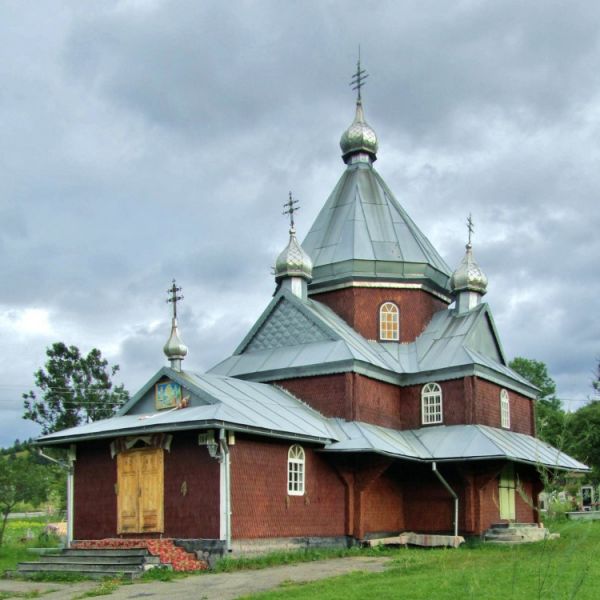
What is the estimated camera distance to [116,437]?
58.1 ft

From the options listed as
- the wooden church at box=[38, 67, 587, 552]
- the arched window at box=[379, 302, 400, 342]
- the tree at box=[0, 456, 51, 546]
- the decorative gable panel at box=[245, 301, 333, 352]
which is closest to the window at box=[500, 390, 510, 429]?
the wooden church at box=[38, 67, 587, 552]

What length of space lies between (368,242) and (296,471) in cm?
811

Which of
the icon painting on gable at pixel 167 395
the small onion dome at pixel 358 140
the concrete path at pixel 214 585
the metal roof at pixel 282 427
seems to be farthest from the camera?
the small onion dome at pixel 358 140

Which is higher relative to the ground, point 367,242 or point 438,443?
point 367,242

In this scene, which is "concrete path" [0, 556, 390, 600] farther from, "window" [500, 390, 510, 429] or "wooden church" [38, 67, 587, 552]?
"window" [500, 390, 510, 429]

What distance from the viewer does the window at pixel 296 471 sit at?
17.9 m

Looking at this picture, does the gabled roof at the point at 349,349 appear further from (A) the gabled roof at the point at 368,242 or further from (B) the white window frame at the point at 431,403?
(A) the gabled roof at the point at 368,242

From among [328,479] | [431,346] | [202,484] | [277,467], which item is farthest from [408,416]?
[202,484]

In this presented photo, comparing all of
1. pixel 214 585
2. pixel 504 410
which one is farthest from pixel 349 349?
pixel 214 585

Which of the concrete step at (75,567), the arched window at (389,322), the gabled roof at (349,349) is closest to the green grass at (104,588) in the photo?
the concrete step at (75,567)

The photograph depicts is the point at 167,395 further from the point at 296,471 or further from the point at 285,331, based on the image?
the point at 285,331

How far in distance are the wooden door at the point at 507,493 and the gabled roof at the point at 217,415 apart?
5219 mm

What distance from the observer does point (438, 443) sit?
20.7 meters

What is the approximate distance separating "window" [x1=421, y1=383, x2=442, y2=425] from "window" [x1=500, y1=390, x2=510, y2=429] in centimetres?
199
